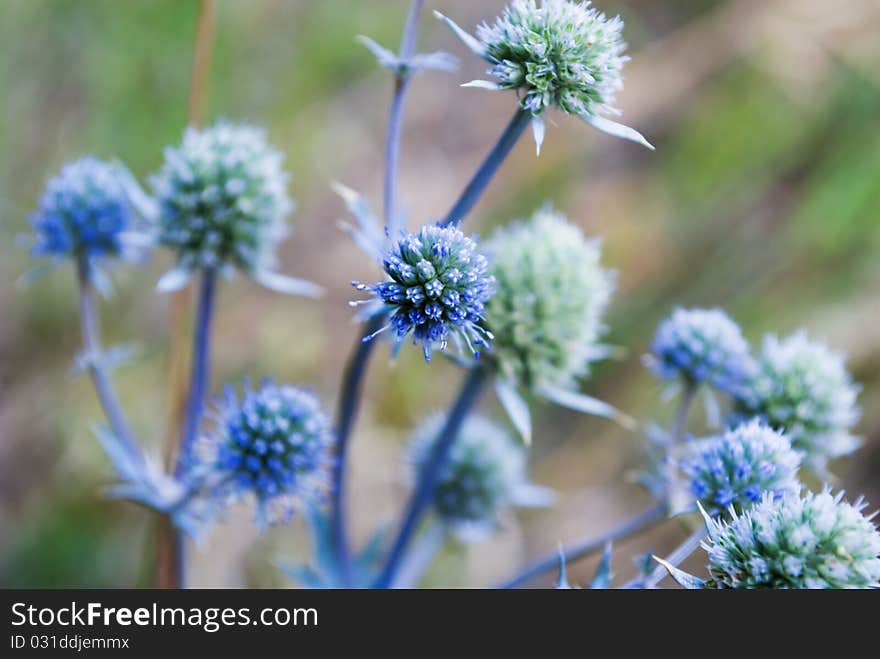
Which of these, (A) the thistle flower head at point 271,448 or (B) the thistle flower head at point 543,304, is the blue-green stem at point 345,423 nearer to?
(A) the thistle flower head at point 271,448

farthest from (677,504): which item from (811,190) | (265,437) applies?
(811,190)

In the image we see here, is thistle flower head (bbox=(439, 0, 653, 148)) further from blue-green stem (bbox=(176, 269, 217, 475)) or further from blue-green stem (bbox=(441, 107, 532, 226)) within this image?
blue-green stem (bbox=(176, 269, 217, 475))

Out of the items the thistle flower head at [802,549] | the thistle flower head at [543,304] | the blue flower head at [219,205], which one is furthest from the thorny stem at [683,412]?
the blue flower head at [219,205]

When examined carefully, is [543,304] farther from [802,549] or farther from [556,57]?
[802,549]

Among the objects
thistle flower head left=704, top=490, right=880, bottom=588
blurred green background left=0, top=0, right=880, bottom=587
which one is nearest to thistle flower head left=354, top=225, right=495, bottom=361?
thistle flower head left=704, top=490, right=880, bottom=588

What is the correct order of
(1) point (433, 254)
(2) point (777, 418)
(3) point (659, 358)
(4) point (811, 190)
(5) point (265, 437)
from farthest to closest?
(4) point (811, 190)
(3) point (659, 358)
(2) point (777, 418)
(5) point (265, 437)
(1) point (433, 254)

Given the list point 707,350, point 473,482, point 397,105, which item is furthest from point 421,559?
point 397,105
